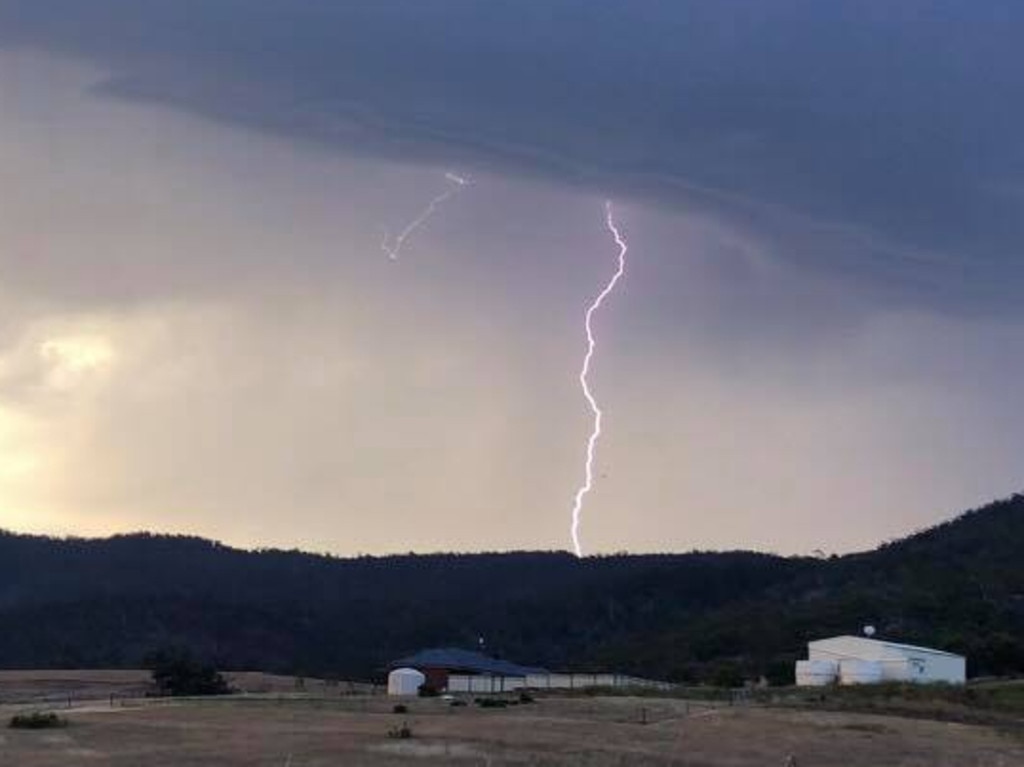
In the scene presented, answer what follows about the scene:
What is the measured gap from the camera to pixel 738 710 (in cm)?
8650

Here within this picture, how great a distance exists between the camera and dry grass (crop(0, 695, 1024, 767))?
61.2m

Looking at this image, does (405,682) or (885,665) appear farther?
(405,682)

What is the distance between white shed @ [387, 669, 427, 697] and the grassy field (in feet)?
110

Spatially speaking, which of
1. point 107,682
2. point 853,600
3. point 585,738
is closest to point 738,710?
point 585,738

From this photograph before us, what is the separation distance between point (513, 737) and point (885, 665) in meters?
60.5

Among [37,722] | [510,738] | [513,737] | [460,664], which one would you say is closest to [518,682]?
[460,664]

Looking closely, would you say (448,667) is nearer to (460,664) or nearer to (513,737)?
(460,664)

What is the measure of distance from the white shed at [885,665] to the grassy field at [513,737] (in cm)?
3196

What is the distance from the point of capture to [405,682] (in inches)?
4990

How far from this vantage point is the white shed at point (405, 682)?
12594 cm

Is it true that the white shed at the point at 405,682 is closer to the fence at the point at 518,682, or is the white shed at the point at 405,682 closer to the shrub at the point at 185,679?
the fence at the point at 518,682

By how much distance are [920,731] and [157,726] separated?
35.9m

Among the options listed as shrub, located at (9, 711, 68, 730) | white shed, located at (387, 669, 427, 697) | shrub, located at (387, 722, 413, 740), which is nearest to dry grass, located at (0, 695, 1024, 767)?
shrub, located at (387, 722, 413, 740)

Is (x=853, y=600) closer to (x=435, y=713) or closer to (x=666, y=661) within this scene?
(x=666, y=661)
